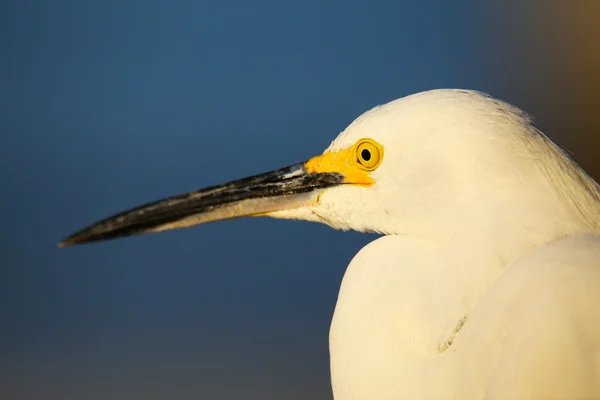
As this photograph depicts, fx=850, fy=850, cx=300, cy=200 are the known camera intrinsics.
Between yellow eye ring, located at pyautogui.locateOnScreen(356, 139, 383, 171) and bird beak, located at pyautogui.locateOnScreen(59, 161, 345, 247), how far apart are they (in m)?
0.08

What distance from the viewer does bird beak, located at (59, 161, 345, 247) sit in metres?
1.96

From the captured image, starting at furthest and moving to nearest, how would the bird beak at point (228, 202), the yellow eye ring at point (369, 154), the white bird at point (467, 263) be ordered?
the bird beak at point (228, 202) < the yellow eye ring at point (369, 154) < the white bird at point (467, 263)

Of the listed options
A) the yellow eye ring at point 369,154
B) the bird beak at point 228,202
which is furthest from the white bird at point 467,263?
the bird beak at point 228,202

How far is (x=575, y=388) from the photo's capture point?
1544 mm

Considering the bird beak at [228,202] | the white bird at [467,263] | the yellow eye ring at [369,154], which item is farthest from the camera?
the bird beak at [228,202]

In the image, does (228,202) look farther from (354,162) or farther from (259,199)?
(354,162)

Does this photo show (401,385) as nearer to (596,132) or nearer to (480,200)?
(480,200)

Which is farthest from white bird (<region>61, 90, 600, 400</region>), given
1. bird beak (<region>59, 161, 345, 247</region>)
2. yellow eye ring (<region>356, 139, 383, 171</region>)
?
bird beak (<region>59, 161, 345, 247</region>)

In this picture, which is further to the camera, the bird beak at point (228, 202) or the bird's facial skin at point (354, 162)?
the bird beak at point (228, 202)

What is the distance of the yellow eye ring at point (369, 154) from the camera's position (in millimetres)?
1815

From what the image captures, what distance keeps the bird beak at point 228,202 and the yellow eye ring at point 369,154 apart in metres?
0.08

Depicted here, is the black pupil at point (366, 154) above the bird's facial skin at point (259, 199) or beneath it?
above

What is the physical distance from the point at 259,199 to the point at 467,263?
55 cm

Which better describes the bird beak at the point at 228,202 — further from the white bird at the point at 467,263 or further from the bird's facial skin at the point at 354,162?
the white bird at the point at 467,263
